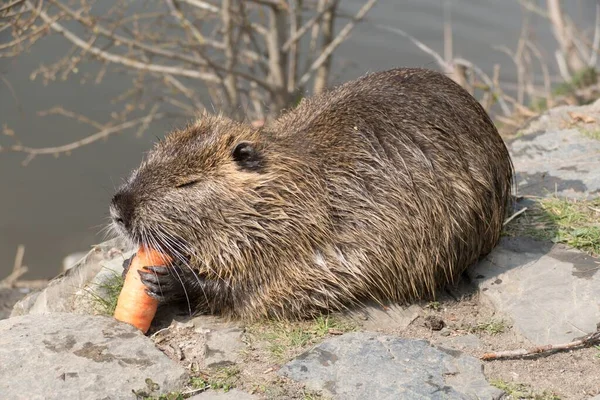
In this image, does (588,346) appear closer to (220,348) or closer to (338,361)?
(338,361)

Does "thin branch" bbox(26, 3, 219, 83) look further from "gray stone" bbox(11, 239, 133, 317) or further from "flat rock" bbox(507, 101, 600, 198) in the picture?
"flat rock" bbox(507, 101, 600, 198)

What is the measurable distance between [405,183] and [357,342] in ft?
2.15

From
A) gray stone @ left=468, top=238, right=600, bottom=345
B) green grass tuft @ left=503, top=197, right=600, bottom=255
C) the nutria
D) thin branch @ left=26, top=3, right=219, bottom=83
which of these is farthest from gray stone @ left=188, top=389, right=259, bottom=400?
thin branch @ left=26, top=3, right=219, bottom=83

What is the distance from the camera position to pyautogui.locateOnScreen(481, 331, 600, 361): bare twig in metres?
2.63

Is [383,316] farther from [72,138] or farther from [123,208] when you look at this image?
[72,138]

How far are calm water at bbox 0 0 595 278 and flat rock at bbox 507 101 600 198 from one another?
283 cm

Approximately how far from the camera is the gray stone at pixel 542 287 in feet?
9.16

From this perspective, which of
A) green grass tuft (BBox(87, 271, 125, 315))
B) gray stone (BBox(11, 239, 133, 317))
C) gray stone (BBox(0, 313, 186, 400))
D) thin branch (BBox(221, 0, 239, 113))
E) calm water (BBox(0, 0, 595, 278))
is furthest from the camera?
calm water (BBox(0, 0, 595, 278))

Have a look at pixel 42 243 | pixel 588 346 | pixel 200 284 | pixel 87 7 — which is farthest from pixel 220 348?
pixel 42 243

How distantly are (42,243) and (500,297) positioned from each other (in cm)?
567

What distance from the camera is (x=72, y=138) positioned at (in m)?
8.35

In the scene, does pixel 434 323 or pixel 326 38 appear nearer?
pixel 434 323

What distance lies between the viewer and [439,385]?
8.07 ft

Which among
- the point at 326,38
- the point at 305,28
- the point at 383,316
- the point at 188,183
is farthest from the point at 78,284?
the point at 326,38
